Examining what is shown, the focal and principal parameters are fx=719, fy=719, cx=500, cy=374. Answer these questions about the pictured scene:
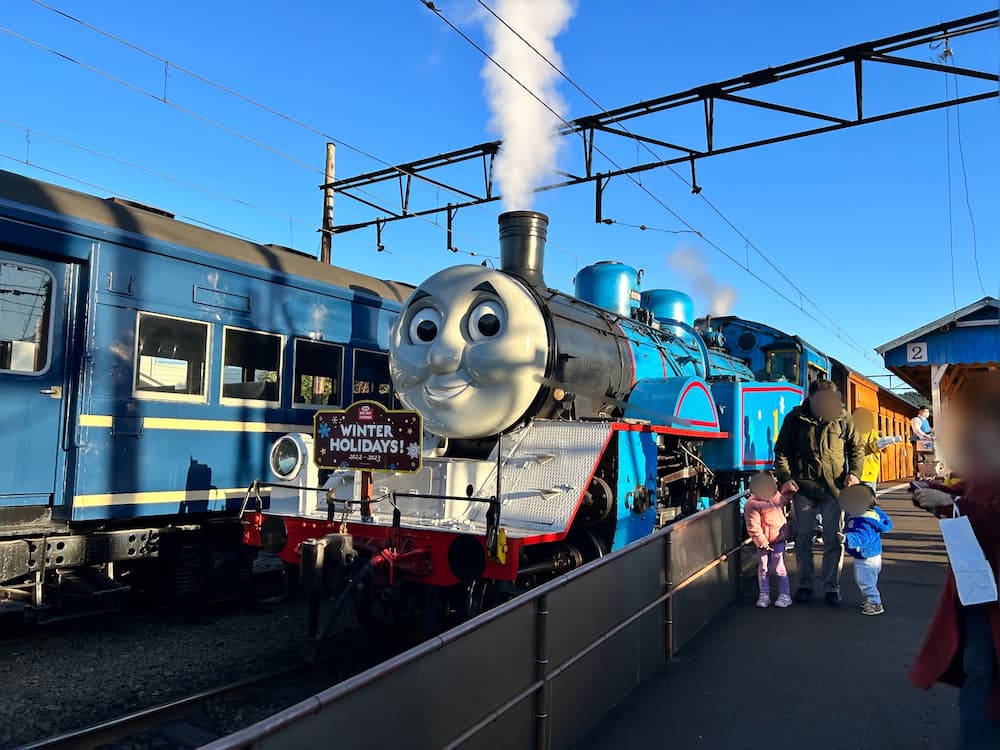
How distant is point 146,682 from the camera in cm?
475

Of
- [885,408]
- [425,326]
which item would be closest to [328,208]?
[425,326]

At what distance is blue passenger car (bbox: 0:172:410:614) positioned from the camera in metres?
5.19

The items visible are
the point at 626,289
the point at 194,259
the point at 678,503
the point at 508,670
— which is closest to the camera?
the point at 508,670

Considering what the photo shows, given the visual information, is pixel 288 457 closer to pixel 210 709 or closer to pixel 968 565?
pixel 210 709

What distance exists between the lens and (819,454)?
5.80 m

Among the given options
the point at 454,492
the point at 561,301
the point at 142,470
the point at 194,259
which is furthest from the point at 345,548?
the point at 194,259

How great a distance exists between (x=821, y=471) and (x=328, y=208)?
34.7 ft

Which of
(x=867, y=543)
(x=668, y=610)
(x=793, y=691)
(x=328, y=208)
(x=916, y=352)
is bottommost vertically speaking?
(x=793, y=691)

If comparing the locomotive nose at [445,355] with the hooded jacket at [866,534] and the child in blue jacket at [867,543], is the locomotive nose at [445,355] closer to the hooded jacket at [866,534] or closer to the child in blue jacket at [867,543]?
the child in blue jacket at [867,543]

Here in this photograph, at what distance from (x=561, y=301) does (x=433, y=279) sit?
3.67ft

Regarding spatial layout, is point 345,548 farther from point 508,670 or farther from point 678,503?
point 678,503

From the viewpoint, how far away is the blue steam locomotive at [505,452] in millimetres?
4516

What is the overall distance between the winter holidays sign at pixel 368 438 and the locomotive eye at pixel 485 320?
3.46 ft

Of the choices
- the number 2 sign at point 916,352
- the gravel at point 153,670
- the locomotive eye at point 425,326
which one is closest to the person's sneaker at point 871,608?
the gravel at point 153,670
